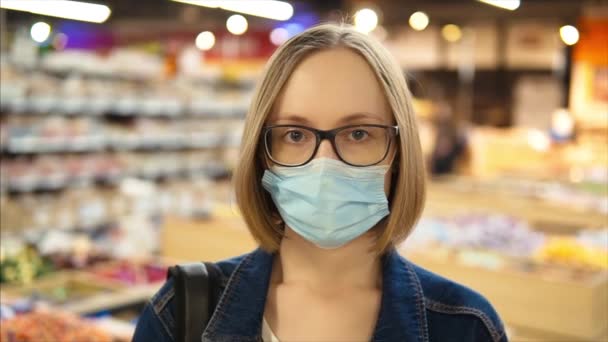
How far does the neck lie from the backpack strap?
182 mm

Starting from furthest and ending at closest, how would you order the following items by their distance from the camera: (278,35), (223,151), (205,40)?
(278,35)
(205,40)
(223,151)

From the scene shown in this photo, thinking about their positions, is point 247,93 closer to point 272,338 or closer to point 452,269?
point 452,269

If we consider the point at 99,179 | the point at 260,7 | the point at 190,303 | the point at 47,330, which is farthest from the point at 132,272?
the point at 99,179

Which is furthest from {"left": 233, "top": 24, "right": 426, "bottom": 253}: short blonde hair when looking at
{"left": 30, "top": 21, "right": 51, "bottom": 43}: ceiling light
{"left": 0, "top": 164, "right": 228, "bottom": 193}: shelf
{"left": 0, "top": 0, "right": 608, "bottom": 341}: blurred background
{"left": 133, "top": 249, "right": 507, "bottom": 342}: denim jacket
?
{"left": 0, "top": 164, "right": 228, "bottom": 193}: shelf

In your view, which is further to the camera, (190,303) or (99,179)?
(99,179)

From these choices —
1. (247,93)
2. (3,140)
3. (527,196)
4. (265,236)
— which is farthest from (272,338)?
(247,93)

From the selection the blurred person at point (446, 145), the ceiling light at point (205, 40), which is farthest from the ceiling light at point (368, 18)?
the ceiling light at point (205, 40)

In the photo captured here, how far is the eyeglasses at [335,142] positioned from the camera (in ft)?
5.62

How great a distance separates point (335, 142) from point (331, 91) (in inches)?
4.2

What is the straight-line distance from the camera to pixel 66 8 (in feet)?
18.6

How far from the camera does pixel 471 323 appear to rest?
1712 millimetres

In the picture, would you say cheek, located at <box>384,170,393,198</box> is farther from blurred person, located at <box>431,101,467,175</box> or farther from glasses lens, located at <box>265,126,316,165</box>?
blurred person, located at <box>431,101,467,175</box>

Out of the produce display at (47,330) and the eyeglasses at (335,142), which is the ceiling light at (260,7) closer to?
the produce display at (47,330)

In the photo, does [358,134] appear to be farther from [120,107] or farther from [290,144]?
[120,107]
